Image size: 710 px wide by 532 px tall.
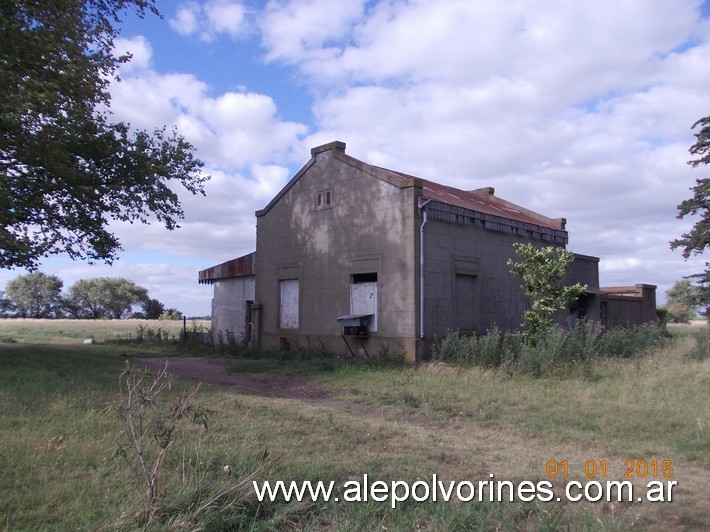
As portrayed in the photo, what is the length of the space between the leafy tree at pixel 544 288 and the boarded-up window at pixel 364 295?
4.43m

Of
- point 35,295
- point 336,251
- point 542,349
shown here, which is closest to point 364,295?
point 336,251

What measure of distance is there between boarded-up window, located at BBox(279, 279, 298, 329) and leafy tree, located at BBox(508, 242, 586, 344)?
8.47m

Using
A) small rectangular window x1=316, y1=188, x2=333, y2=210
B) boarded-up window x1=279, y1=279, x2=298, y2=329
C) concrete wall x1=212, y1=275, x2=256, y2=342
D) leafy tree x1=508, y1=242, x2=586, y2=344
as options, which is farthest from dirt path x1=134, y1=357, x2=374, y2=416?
small rectangular window x1=316, y1=188, x2=333, y2=210

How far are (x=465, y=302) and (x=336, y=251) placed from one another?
15.1ft

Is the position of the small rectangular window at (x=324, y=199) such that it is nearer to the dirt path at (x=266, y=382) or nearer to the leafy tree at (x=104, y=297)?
the dirt path at (x=266, y=382)

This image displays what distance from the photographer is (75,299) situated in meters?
85.8

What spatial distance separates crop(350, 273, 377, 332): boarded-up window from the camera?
1739cm

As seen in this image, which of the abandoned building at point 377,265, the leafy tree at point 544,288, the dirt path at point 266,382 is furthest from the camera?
the abandoned building at point 377,265

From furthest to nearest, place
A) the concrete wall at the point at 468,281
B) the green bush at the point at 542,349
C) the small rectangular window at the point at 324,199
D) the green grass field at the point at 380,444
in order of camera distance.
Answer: the small rectangular window at the point at 324,199
the concrete wall at the point at 468,281
the green bush at the point at 542,349
the green grass field at the point at 380,444

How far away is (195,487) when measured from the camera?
511 cm

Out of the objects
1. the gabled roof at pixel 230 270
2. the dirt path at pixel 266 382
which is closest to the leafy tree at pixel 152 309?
the gabled roof at pixel 230 270

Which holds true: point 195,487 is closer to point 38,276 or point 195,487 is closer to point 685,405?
point 685,405

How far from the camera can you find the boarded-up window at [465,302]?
17.7m

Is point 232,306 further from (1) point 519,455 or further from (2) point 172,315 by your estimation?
(2) point 172,315
